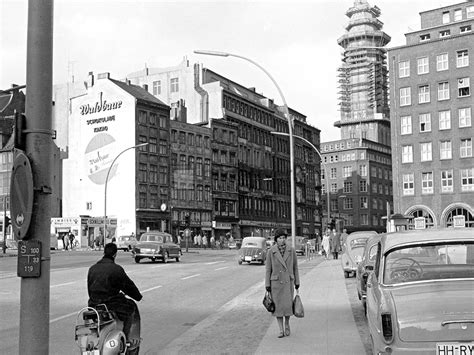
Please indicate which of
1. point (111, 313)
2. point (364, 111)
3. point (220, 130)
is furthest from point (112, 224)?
point (364, 111)

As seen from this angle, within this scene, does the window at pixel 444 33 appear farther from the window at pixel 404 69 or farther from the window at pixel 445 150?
the window at pixel 445 150

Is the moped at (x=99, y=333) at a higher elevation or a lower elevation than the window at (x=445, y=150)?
lower

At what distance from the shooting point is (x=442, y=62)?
70062 mm

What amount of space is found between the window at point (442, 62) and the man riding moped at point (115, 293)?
67620mm

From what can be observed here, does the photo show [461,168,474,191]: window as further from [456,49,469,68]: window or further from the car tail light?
the car tail light

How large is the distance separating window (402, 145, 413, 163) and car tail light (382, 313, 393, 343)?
6764 cm

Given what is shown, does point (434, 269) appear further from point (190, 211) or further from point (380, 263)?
point (190, 211)

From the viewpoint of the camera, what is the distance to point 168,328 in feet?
39.9

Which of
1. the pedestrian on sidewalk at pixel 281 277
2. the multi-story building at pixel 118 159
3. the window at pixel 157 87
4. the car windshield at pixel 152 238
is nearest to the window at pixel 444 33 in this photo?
the multi-story building at pixel 118 159

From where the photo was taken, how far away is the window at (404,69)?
72.1m

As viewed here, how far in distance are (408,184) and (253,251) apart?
38803 mm

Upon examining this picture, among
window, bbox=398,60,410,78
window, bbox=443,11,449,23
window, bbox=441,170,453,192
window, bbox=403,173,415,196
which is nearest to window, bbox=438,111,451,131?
window, bbox=441,170,453,192

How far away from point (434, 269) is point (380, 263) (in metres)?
0.62

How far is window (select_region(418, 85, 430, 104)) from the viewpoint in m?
70.9
